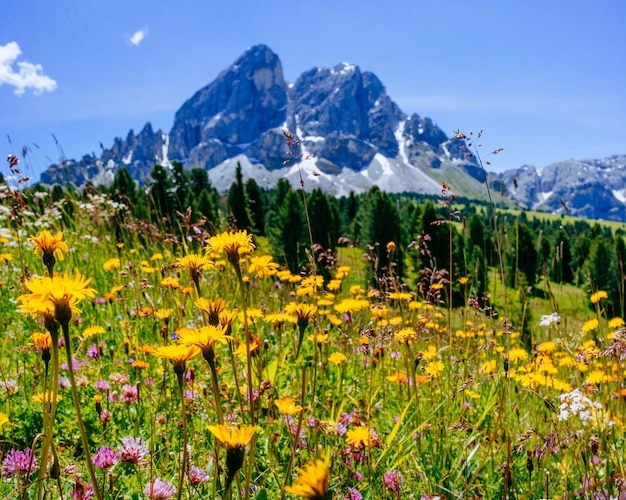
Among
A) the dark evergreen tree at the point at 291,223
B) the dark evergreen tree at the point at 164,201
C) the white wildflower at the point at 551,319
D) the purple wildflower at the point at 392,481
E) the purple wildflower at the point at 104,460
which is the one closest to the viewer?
the purple wildflower at the point at 104,460

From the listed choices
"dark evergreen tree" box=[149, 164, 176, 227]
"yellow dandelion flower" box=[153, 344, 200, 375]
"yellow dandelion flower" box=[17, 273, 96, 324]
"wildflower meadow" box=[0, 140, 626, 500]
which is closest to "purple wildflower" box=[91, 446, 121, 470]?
"wildflower meadow" box=[0, 140, 626, 500]

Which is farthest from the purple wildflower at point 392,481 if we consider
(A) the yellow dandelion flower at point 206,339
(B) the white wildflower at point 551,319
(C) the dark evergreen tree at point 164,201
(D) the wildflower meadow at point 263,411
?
(C) the dark evergreen tree at point 164,201

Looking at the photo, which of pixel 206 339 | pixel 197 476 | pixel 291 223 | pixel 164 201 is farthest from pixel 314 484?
pixel 291 223

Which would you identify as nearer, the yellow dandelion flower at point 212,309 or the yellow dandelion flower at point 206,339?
the yellow dandelion flower at point 206,339

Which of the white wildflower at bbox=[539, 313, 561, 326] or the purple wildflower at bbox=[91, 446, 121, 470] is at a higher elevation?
the white wildflower at bbox=[539, 313, 561, 326]

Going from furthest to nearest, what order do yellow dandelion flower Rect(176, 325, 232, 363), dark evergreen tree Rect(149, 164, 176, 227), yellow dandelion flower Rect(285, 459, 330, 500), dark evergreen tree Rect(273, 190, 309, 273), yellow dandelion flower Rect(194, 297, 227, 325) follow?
dark evergreen tree Rect(273, 190, 309, 273) < dark evergreen tree Rect(149, 164, 176, 227) < yellow dandelion flower Rect(194, 297, 227, 325) < yellow dandelion flower Rect(176, 325, 232, 363) < yellow dandelion flower Rect(285, 459, 330, 500)

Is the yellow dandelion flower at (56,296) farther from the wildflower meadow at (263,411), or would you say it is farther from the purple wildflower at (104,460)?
the purple wildflower at (104,460)

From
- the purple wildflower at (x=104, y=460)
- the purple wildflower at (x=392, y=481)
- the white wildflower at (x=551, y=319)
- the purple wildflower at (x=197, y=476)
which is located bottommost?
the purple wildflower at (x=392, y=481)

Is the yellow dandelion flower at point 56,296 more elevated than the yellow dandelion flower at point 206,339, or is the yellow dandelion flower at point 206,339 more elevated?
the yellow dandelion flower at point 56,296

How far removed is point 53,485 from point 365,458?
1232 mm

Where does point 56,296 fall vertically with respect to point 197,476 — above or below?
above

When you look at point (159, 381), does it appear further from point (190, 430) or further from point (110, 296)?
point (110, 296)

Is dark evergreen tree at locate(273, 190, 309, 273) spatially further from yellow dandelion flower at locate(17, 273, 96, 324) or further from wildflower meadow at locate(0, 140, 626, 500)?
yellow dandelion flower at locate(17, 273, 96, 324)

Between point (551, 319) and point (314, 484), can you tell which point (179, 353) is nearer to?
point (314, 484)
